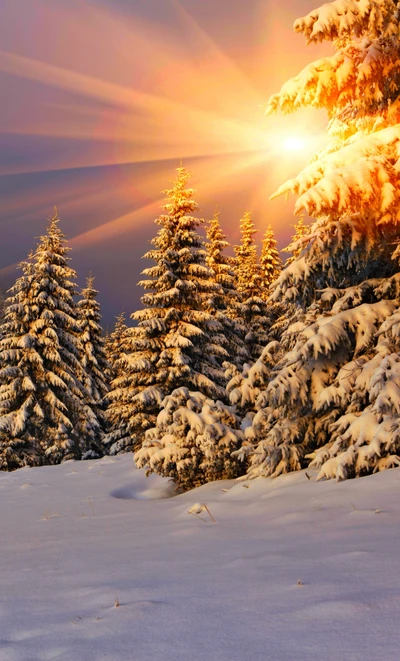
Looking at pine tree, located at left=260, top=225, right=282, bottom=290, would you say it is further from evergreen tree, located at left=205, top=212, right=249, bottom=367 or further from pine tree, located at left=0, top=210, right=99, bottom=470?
pine tree, located at left=0, top=210, right=99, bottom=470

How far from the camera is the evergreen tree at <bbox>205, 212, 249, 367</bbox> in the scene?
2608 centimetres

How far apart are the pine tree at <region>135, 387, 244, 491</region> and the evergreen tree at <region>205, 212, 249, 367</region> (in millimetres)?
15111

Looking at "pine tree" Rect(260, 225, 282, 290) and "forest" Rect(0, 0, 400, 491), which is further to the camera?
"pine tree" Rect(260, 225, 282, 290)

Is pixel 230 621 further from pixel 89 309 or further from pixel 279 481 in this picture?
pixel 89 309

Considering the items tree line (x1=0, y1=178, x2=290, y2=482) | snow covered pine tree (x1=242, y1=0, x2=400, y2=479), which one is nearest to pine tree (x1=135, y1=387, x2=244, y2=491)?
snow covered pine tree (x1=242, y1=0, x2=400, y2=479)

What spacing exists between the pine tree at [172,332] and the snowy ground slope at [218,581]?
43.5 ft

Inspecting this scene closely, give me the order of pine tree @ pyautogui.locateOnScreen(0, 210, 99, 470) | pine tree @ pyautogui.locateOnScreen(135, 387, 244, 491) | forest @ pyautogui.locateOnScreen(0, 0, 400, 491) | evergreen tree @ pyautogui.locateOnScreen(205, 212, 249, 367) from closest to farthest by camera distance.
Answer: forest @ pyautogui.locateOnScreen(0, 0, 400, 491), pine tree @ pyautogui.locateOnScreen(135, 387, 244, 491), pine tree @ pyautogui.locateOnScreen(0, 210, 99, 470), evergreen tree @ pyautogui.locateOnScreen(205, 212, 249, 367)

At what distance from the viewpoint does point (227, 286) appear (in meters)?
28.4

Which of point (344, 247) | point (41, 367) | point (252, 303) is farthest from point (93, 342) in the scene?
point (344, 247)

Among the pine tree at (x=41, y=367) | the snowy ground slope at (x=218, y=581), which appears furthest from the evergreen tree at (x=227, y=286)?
the snowy ground slope at (x=218, y=581)

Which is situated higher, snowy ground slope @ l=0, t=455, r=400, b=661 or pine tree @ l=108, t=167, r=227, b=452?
pine tree @ l=108, t=167, r=227, b=452

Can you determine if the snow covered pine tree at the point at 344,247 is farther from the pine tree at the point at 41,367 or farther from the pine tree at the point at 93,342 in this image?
the pine tree at the point at 93,342

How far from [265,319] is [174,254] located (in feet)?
31.6

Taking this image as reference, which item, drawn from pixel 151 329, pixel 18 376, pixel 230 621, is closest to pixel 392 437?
pixel 230 621
